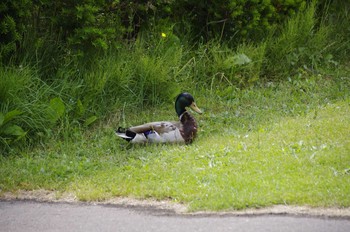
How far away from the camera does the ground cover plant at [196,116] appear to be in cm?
695

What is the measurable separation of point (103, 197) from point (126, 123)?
2.72 meters

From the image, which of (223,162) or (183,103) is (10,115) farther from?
(223,162)

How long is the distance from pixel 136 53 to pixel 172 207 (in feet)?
14.1

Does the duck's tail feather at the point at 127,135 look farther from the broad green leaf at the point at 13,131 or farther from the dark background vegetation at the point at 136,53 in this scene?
the broad green leaf at the point at 13,131

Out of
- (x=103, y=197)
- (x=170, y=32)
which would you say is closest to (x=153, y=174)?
(x=103, y=197)

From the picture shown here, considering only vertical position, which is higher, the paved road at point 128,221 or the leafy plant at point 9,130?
the paved road at point 128,221

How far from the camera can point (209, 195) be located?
659cm

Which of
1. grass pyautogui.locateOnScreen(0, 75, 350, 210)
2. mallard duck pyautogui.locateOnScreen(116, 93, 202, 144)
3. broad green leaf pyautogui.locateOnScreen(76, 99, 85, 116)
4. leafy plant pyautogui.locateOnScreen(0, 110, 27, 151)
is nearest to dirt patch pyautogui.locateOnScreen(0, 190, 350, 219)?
grass pyautogui.locateOnScreen(0, 75, 350, 210)

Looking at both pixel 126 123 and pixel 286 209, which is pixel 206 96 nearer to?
pixel 126 123

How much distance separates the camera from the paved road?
5809 millimetres

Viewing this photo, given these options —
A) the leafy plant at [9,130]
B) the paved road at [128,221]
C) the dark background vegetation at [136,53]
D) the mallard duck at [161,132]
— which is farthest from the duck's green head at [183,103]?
the paved road at [128,221]

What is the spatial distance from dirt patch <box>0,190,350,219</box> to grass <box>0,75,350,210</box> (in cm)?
8

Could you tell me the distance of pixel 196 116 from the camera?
32.4 feet

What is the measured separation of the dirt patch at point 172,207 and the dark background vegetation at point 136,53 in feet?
4.66
